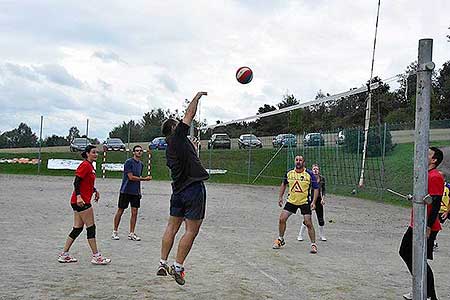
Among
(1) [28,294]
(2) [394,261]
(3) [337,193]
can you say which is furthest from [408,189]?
(1) [28,294]

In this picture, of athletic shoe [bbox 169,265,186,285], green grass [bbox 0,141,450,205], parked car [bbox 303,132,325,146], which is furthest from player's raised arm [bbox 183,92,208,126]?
parked car [bbox 303,132,325,146]

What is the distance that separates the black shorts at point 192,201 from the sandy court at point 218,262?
0.94m

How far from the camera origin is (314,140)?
3150 centimetres

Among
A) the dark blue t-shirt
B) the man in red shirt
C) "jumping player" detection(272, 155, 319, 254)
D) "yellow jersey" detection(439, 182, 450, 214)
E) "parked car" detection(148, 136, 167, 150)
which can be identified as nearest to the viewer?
the man in red shirt

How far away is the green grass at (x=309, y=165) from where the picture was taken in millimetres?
26031

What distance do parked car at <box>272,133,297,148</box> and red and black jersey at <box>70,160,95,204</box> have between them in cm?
2630

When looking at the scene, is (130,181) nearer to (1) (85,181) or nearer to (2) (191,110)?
(1) (85,181)

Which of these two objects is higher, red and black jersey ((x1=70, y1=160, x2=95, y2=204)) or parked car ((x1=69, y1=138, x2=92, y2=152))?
parked car ((x1=69, y1=138, x2=92, y2=152))

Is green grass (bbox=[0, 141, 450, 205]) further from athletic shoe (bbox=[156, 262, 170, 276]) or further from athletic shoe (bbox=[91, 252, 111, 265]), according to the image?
athletic shoe (bbox=[156, 262, 170, 276])

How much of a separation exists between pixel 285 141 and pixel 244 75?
88.7 feet

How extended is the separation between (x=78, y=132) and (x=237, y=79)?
120 ft

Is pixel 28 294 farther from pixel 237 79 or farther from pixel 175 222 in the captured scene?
pixel 237 79

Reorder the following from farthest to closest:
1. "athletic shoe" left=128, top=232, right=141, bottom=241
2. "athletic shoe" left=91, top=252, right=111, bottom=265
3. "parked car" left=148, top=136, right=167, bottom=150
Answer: "parked car" left=148, top=136, right=167, bottom=150, "athletic shoe" left=128, top=232, right=141, bottom=241, "athletic shoe" left=91, top=252, right=111, bottom=265

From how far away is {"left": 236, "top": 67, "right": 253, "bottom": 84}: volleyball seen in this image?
33.6 feet
